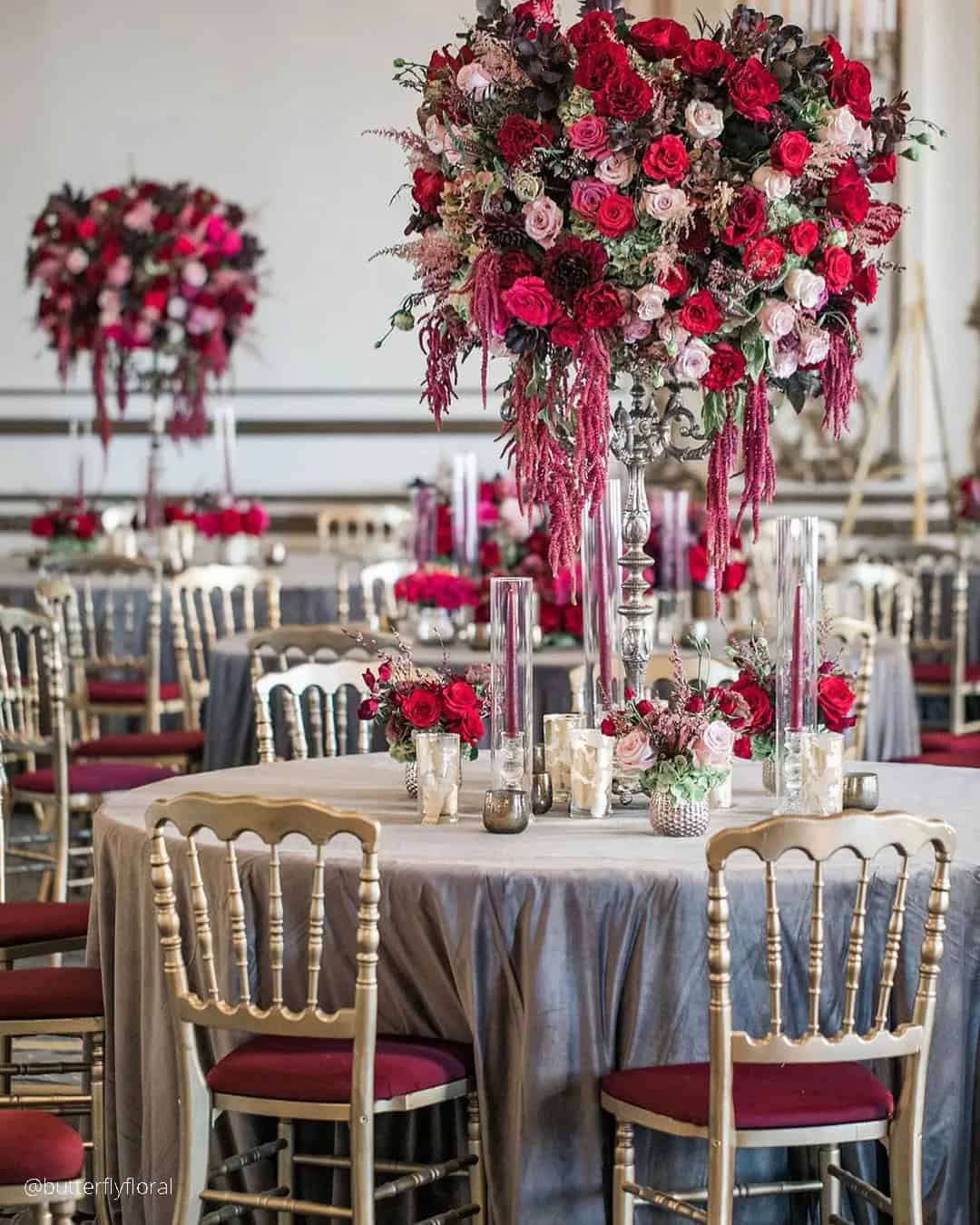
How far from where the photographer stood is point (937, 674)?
7016mm

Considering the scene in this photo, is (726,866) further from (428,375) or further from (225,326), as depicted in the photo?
(225,326)

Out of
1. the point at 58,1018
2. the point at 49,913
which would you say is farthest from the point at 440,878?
the point at 49,913

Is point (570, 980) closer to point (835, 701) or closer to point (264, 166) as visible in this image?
point (835, 701)

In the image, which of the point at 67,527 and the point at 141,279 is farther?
the point at 67,527

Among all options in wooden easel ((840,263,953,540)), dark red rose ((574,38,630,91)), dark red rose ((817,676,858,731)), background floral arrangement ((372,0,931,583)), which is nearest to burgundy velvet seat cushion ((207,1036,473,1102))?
dark red rose ((817,676,858,731))

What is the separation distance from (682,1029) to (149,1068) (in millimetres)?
829

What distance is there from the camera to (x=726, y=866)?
2764 millimetres

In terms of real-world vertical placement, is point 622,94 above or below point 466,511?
above

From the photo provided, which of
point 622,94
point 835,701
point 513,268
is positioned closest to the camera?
point 622,94

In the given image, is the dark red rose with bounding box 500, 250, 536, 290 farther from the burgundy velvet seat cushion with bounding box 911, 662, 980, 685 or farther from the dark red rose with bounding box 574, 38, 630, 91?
the burgundy velvet seat cushion with bounding box 911, 662, 980, 685

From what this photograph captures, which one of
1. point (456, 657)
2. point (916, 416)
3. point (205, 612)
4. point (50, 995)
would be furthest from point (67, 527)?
point (50, 995)

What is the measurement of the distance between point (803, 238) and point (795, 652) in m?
0.64

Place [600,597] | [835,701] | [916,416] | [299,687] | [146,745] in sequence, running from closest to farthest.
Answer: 1. [835,701]
2. [600,597]
3. [299,687]
4. [146,745]
5. [916,416]

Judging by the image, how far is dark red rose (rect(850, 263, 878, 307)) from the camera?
3.18m
